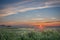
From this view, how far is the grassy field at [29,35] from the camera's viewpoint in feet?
6.22

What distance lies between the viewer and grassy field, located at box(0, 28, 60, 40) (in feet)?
6.22

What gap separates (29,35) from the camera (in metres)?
1.91

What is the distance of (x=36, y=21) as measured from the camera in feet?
6.38

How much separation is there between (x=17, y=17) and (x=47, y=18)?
465mm

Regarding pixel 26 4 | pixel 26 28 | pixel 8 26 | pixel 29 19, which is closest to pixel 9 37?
pixel 8 26

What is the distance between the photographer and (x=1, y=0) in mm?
1994

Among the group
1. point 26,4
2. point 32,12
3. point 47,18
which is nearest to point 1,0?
point 26,4

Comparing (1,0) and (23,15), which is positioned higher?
(1,0)

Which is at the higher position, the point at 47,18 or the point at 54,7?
the point at 54,7

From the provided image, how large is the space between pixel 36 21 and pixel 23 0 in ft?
1.27

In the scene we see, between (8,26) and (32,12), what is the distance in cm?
43

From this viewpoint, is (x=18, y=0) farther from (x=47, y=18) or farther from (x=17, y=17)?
(x=47, y=18)

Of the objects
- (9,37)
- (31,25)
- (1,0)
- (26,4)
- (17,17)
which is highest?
(1,0)

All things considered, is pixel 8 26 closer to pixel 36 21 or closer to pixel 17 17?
pixel 17 17
